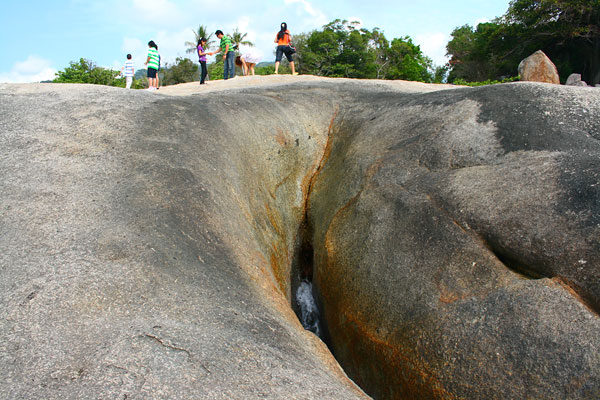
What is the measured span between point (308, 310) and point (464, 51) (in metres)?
29.0

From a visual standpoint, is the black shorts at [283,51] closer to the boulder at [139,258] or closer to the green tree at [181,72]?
the boulder at [139,258]

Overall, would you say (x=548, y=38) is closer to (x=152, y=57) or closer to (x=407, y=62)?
(x=407, y=62)

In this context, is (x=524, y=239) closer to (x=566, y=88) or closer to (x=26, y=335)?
(x=566, y=88)

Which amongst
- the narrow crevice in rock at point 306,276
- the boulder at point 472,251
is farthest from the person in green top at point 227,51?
the boulder at point 472,251

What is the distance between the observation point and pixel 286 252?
4.87 metres

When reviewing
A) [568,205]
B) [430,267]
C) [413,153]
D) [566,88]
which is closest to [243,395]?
[430,267]

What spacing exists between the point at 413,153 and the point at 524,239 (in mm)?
1464

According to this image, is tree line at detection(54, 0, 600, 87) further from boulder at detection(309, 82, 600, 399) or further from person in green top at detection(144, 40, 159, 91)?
boulder at detection(309, 82, 600, 399)

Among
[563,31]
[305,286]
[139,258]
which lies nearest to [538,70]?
[563,31]

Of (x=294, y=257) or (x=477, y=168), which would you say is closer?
(x=477, y=168)

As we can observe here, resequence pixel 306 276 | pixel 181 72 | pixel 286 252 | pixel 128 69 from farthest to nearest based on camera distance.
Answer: pixel 181 72 < pixel 128 69 < pixel 306 276 < pixel 286 252

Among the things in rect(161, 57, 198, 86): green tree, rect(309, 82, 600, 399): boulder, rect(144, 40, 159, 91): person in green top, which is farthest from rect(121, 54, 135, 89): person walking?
rect(161, 57, 198, 86): green tree

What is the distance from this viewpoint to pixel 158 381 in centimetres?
198

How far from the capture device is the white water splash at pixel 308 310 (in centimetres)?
458
